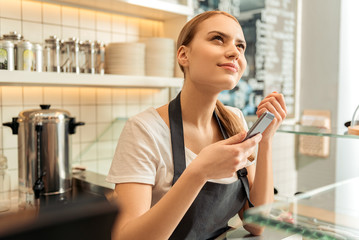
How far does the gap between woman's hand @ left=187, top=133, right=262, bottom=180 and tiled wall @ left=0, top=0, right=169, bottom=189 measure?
3.89ft

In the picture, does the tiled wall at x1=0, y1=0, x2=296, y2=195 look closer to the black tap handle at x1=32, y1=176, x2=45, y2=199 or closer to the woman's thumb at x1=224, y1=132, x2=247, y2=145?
the black tap handle at x1=32, y1=176, x2=45, y2=199

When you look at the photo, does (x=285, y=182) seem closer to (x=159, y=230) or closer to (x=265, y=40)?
(x=265, y=40)

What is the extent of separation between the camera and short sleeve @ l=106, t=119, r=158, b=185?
102 cm

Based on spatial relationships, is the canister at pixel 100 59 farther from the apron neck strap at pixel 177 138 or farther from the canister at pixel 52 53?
the apron neck strap at pixel 177 138

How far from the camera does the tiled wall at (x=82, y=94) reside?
169 cm

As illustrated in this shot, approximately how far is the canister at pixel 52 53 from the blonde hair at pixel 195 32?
710mm

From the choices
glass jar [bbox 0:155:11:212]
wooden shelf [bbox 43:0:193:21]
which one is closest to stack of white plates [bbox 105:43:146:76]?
wooden shelf [bbox 43:0:193:21]

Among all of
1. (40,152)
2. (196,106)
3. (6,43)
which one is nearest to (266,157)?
(196,106)

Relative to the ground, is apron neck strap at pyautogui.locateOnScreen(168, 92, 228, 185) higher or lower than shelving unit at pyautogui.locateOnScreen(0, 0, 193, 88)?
lower

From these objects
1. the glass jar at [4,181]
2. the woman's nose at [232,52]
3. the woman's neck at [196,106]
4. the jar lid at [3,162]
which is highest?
the woman's nose at [232,52]

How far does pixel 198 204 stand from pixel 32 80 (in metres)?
0.92

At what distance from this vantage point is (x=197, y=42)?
1.13m

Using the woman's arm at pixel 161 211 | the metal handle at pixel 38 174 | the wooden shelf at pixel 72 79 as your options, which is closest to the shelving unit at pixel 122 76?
the wooden shelf at pixel 72 79

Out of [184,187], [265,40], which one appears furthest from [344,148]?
[184,187]
